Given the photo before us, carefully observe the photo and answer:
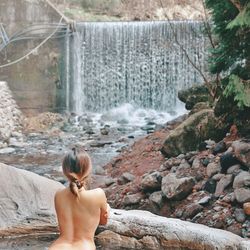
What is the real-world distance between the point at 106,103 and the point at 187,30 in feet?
10.4

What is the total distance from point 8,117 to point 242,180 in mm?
9914

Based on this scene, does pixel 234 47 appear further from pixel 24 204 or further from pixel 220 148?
pixel 24 204

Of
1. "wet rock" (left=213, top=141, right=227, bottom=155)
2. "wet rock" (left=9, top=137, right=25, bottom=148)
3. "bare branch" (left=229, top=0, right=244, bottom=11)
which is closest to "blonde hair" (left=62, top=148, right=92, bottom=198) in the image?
"bare branch" (left=229, top=0, right=244, bottom=11)

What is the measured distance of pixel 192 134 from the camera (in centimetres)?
837

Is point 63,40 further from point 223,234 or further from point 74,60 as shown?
point 223,234

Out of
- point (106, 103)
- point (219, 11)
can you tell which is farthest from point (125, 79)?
point (219, 11)

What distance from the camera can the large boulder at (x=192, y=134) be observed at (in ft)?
26.7

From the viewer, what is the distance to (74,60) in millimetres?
16922

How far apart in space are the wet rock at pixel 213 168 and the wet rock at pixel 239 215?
3.21 ft

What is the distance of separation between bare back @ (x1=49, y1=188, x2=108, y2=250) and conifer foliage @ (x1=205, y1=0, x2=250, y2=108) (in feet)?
12.8

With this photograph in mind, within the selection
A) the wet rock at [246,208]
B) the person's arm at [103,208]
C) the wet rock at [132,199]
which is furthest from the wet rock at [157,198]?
the person's arm at [103,208]

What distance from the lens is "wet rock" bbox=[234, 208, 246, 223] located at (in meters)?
5.71

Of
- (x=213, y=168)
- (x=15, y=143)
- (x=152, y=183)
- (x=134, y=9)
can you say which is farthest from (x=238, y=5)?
(x=134, y=9)

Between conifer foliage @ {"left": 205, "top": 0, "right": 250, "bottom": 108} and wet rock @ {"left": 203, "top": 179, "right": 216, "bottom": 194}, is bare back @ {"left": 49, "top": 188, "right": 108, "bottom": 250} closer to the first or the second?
wet rock @ {"left": 203, "top": 179, "right": 216, "bottom": 194}
